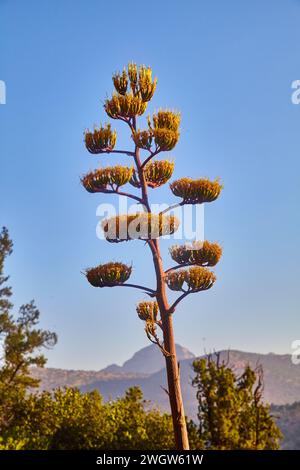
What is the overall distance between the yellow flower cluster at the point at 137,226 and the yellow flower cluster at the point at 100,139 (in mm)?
1806

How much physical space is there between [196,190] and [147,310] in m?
3.00

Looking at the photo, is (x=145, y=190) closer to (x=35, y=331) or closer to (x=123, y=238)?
(x=123, y=238)

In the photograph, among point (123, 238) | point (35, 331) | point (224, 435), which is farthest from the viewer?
point (35, 331)

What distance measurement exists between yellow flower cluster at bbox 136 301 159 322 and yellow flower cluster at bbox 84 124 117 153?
374 centimetres

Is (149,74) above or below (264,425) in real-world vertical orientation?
above

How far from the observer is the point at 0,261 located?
28.5 m

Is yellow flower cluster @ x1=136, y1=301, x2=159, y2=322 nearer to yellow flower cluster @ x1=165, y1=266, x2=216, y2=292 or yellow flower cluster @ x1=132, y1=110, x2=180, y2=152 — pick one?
yellow flower cluster @ x1=165, y1=266, x2=216, y2=292

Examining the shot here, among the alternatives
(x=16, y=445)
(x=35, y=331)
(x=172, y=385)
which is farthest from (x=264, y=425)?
(x=35, y=331)

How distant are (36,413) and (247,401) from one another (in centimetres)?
899

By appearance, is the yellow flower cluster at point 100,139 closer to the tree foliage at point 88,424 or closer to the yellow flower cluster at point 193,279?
the yellow flower cluster at point 193,279

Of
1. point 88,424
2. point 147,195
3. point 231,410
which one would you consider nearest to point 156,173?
point 147,195

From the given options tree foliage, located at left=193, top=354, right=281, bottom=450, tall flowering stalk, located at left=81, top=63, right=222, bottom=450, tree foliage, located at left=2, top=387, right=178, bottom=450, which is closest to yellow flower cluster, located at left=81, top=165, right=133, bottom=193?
tall flowering stalk, located at left=81, top=63, right=222, bottom=450

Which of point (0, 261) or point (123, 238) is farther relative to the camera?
point (0, 261)

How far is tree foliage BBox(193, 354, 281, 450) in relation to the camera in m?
11.8
